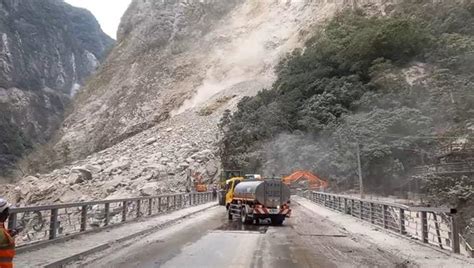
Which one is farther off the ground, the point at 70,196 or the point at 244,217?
the point at 70,196

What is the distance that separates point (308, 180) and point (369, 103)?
33.8 feet

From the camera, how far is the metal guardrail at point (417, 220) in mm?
12196

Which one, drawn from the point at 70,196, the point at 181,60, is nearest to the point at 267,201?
the point at 70,196

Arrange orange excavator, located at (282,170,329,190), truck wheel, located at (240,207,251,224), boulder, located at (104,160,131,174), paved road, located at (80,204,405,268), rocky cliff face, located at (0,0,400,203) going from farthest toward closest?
boulder, located at (104,160,131,174) → rocky cliff face, located at (0,0,400,203) → orange excavator, located at (282,170,329,190) → truck wheel, located at (240,207,251,224) → paved road, located at (80,204,405,268)

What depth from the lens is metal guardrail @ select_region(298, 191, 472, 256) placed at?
1220 cm

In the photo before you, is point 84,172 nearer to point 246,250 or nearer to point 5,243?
point 246,250

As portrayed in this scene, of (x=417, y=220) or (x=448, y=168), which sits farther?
(x=448, y=168)

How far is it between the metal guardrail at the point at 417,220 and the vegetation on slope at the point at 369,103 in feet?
64.1

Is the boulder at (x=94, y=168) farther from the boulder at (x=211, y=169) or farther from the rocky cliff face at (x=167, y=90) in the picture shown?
the boulder at (x=211, y=169)

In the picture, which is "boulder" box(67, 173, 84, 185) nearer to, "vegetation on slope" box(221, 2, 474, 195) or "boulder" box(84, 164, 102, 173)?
"boulder" box(84, 164, 102, 173)

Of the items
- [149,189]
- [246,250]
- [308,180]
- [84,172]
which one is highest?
[84,172]

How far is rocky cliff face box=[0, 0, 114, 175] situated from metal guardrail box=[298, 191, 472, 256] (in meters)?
108

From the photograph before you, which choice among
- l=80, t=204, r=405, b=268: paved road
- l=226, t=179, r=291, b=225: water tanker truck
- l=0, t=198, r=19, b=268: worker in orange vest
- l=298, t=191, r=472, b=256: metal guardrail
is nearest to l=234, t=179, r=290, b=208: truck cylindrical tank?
l=226, t=179, r=291, b=225: water tanker truck

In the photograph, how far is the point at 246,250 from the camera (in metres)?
12.6
